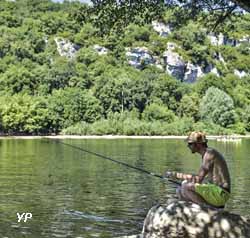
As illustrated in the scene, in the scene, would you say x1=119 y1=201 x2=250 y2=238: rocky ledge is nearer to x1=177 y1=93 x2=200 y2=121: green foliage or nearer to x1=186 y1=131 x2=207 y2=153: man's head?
x1=186 y1=131 x2=207 y2=153: man's head

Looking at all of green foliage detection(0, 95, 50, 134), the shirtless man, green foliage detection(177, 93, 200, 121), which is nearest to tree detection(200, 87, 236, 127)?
green foliage detection(177, 93, 200, 121)

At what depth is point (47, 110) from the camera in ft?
445

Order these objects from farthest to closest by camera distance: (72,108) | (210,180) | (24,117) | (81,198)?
(72,108) < (24,117) < (81,198) < (210,180)

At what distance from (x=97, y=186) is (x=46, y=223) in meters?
10.8

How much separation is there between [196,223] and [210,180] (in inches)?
40.8

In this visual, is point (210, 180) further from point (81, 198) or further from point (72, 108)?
point (72, 108)

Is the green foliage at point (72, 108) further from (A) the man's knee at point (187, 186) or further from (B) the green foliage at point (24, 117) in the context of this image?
(A) the man's knee at point (187, 186)

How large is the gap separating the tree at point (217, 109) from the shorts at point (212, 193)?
446 feet

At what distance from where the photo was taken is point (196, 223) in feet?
30.3

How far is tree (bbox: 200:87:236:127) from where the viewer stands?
144m

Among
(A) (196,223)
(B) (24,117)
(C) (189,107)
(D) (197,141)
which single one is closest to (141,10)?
(D) (197,141)

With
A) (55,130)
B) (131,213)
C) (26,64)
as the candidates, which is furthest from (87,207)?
(26,64)

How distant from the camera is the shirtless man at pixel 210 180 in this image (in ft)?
31.8

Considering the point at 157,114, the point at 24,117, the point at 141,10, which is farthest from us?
the point at 157,114
